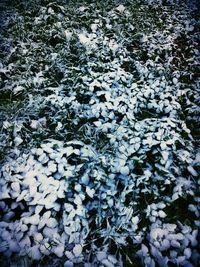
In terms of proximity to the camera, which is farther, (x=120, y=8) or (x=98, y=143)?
(x=120, y=8)

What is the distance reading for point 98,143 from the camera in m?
2.74

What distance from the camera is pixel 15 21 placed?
4.63m

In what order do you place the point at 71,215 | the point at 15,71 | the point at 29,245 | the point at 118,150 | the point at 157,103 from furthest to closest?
the point at 15,71
the point at 157,103
the point at 118,150
the point at 71,215
the point at 29,245

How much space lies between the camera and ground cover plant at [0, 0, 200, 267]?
79.8 inches

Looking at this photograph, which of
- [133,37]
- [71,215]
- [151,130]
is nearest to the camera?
[71,215]

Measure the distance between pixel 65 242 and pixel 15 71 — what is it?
2627 mm

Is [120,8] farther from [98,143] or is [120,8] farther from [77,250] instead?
[77,250]

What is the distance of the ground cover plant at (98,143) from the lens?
2.03 meters

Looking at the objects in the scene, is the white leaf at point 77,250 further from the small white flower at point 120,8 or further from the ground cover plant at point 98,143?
the small white flower at point 120,8

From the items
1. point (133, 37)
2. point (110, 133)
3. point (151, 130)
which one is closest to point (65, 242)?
point (110, 133)

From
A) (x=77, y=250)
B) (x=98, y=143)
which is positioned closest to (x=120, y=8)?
(x=98, y=143)

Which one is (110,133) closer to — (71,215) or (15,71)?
(71,215)

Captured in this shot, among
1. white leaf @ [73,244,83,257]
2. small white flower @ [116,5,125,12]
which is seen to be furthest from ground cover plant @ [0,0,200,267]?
small white flower @ [116,5,125,12]

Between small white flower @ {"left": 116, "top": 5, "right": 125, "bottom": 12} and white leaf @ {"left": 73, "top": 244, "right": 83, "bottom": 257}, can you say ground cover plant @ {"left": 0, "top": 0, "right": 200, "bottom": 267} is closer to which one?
white leaf @ {"left": 73, "top": 244, "right": 83, "bottom": 257}
